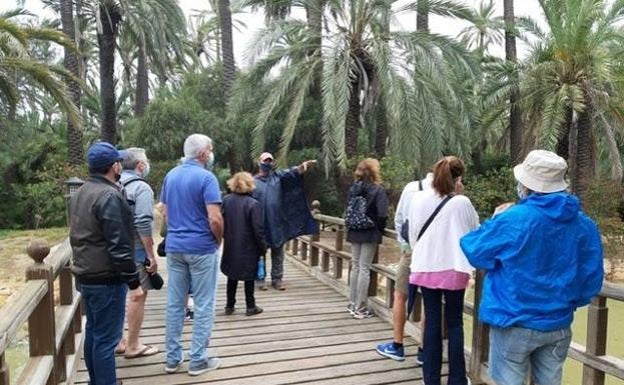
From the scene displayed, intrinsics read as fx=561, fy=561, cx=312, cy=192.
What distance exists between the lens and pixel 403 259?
4.01 m

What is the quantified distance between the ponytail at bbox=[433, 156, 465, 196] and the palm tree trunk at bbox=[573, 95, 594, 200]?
11.5m

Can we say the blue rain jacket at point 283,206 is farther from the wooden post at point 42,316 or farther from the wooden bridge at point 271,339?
the wooden post at point 42,316

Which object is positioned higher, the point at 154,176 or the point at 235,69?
the point at 235,69

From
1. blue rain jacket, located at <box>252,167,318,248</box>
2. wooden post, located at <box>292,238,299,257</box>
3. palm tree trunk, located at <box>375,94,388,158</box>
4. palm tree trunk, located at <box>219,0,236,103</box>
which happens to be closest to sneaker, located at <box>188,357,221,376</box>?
blue rain jacket, located at <box>252,167,318,248</box>

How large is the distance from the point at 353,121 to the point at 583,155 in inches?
228

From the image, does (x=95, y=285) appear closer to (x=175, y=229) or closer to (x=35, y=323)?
(x=35, y=323)

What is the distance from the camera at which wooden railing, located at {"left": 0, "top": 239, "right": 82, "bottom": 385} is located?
2.26 m

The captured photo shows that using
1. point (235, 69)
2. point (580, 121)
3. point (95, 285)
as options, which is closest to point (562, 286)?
point (95, 285)

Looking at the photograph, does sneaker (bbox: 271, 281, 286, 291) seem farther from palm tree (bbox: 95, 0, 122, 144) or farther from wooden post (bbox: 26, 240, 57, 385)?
palm tree (bbox: 95, 0, 122, 144)

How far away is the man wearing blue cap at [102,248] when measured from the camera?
2834mm

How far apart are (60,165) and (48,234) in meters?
4.07

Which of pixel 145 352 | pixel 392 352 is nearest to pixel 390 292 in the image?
pixel 392 352

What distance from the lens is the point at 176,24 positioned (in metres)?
17.0

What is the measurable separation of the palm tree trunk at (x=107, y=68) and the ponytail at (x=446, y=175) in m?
14.1
